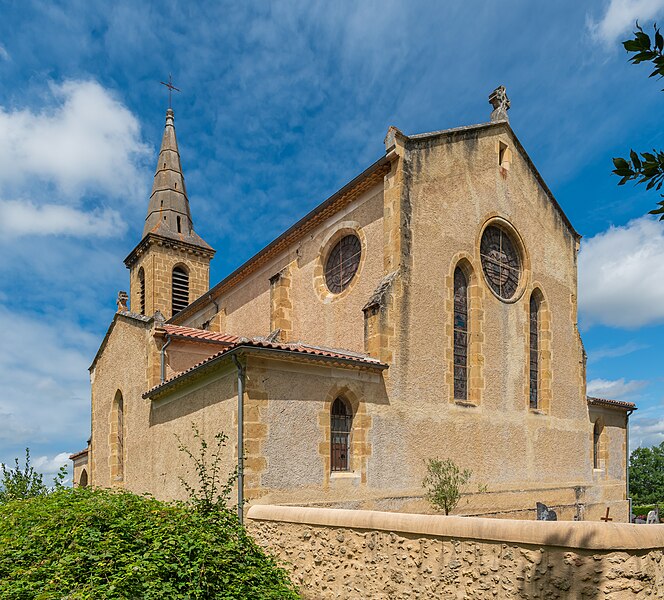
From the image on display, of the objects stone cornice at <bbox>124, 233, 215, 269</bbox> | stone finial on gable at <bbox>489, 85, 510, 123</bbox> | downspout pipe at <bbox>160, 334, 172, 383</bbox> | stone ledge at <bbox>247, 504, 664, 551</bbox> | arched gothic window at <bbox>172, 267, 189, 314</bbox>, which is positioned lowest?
stone ledge at <bbox>247, 504, 664, 551</bbox>

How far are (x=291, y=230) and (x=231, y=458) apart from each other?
8.20m

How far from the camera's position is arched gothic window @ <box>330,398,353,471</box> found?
11.2 meters

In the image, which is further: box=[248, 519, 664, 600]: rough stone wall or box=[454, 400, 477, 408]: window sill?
box=[454, 400, 477, 408]: window sill

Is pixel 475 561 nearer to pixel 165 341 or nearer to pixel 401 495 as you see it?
pixel 401 495

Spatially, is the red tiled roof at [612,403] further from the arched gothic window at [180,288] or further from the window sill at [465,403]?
the arched gothic window at [180,288]

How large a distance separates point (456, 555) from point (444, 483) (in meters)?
5.71

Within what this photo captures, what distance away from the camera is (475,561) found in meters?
6.40

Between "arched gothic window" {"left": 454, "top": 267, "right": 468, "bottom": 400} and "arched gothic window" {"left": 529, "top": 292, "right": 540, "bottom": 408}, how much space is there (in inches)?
131

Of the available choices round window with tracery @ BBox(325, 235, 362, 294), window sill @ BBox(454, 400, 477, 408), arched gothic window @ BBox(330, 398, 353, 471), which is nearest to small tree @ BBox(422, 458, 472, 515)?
window sill @ BBox(454, 400, 477, 408)

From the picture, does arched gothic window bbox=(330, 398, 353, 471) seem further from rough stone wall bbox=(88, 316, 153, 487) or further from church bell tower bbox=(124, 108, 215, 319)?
church bell tower bbox=(124, 108, 215, 319)

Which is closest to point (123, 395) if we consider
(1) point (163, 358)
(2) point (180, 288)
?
(1) point (163, 358)

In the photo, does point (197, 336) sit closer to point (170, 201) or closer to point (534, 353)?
point (534, 353)

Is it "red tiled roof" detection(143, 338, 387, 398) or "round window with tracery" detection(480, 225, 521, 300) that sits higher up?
"round window with tracery" detection(480, 225, 521, 300)

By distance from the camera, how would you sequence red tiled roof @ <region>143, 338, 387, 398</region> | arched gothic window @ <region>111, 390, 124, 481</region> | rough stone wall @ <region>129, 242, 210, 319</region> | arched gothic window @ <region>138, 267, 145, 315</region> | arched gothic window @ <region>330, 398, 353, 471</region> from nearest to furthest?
red tiled roof @ <region>143, 338, 387, 398</region> → arched gothic window @ <region>330, 398, 353, 471</region> → arched gothic window @ <region>111, 390, 124, 481</region> → rough stone wall @ <region>129, 242, 210, 319</region> → arched gothic window @ <region>138, 267, 145, 315</region>
